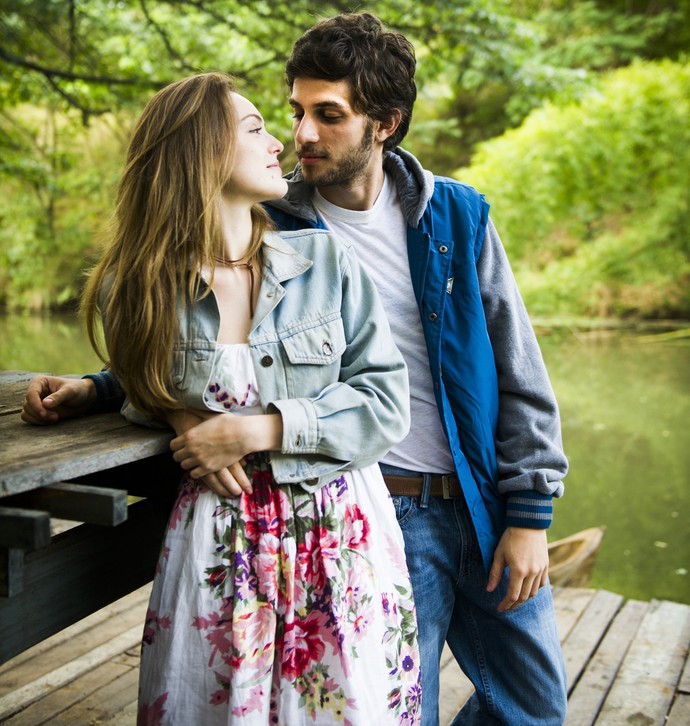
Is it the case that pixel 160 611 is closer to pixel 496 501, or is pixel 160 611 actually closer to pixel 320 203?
pixel 496 501

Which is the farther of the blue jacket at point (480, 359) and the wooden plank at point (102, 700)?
the wooden plank at point (102, 700)

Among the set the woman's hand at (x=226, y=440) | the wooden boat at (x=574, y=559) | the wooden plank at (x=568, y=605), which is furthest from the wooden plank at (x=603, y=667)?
the woman's hand at (x=226, y=440)

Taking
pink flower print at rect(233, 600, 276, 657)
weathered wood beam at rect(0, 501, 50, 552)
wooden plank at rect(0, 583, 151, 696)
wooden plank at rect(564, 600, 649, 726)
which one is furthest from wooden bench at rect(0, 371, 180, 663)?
wooden plank at rect(564, 600, 649, 726)

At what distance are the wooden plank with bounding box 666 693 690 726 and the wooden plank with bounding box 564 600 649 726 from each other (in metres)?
0.19

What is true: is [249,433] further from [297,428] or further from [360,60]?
[360,60]

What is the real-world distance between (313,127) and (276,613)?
918mm

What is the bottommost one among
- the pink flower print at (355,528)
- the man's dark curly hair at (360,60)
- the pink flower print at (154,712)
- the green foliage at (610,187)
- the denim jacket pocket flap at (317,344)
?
the pink flower print at (154,712)

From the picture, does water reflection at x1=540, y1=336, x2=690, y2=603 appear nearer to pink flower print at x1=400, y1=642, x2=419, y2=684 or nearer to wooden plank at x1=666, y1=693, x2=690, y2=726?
wooden plank at x1=666, y1=693, x2=690, y2=726

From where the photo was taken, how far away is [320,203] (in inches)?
65.9

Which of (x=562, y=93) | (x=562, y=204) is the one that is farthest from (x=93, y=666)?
(x=562, y=204)

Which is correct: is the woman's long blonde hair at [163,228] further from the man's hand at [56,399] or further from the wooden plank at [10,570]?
the wooden plank at [10,570]

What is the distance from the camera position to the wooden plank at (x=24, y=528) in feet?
3.17

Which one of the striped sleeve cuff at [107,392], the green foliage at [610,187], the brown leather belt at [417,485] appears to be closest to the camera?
the striped sleeve cuff at [107,392]

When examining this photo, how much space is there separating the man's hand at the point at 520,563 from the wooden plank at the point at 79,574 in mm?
649
